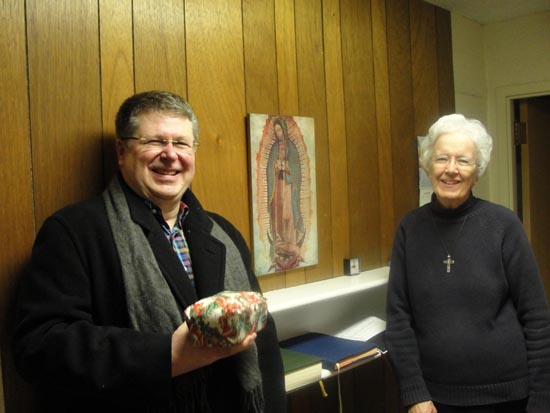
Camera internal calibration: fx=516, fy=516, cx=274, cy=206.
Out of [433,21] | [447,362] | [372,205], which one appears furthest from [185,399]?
[433,21]

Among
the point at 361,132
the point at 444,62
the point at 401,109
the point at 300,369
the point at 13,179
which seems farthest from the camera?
the point at 444,62

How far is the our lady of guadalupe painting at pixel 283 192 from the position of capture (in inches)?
65.5

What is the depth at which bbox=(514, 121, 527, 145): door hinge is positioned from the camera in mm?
2795

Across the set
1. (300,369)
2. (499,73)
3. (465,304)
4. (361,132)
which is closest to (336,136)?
(361,132)

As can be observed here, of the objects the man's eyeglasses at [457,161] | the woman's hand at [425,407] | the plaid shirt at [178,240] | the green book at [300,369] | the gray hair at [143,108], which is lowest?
the woman's hand at [425,407]

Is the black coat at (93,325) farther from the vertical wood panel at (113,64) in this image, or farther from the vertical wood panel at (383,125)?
the vertical wood panel at (383,125)

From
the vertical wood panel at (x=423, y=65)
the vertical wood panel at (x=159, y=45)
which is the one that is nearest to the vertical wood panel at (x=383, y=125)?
the vertical wood panel at (x=423, y=65)

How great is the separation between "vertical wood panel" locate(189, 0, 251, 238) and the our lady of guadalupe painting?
0.17ft

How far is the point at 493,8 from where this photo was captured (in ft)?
8.32

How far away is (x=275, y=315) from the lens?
1.64 metres

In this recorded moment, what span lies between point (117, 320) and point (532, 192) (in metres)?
2.49

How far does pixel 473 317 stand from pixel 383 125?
0.96 meters

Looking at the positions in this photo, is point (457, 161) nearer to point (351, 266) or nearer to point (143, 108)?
point (351, 266)

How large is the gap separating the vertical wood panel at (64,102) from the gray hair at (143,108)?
0.43 feet
